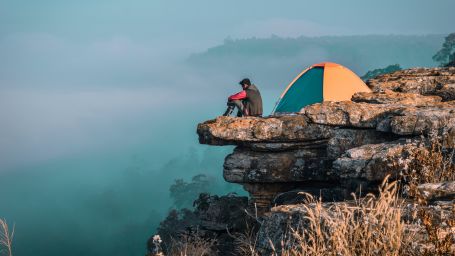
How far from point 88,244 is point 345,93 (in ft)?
615

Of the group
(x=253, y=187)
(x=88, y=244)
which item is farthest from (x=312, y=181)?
(x=88, y=244)

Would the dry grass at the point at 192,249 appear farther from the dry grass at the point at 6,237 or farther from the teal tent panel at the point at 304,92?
the teal tent panel at the point at 304,92

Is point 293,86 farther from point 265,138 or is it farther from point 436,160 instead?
point 436,160

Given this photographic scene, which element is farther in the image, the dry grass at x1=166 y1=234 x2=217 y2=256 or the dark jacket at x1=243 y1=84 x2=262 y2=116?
the dark jacket at x1=243 y1=84 x2=262 y2=116

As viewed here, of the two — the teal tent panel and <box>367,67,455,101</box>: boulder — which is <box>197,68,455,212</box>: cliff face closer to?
<box>367,67,455,101</box>: boulder

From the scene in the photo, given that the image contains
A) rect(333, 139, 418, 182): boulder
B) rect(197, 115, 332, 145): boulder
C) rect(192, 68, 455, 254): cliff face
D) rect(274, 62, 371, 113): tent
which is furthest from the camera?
rect(274, 62, 371, 113): tent

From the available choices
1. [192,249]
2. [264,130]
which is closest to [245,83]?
[264,130]

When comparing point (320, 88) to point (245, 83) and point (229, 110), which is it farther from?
point (229, 110)

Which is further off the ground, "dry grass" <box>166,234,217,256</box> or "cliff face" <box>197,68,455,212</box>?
"cliff face" <box>197,68,455,212</box>

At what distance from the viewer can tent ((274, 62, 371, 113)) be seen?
64.3 ft

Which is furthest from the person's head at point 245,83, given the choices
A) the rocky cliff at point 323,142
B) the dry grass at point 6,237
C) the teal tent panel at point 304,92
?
the dry grass at point 6,237

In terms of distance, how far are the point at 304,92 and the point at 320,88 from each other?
2.08 feet

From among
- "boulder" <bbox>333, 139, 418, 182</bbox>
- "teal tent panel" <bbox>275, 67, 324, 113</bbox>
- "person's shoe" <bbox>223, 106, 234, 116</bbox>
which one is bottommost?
"boulder" <bbox>333, 139, 418, 182</bbox>

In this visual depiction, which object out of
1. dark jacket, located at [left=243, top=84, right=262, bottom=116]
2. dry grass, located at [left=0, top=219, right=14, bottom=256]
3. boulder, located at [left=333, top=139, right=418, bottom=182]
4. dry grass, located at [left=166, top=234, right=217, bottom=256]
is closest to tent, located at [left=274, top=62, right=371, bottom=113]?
dark jacket, located at [left=243, top=84, right=262, bottom=116]
